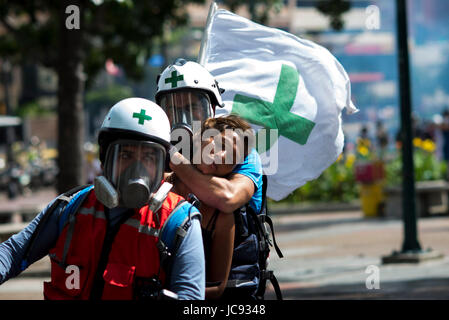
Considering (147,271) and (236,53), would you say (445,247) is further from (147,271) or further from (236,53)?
(147,271)

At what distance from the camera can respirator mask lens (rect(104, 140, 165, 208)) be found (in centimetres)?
307

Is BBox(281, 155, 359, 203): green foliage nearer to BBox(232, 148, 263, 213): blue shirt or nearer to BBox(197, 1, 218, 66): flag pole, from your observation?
BBox(197, 1, 218, 66): flag pole

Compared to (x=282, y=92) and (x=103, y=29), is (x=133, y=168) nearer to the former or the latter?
(x=282, y=92)

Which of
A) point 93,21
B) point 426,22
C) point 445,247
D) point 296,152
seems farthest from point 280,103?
point 426,22

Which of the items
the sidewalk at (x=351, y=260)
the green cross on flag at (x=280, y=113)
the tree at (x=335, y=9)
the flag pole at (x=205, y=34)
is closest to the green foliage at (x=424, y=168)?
the sidewalk at (x=351, y=260)

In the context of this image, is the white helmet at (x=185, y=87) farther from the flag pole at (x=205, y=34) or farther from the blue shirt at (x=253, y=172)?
the flag pole at (x=205, y=34)

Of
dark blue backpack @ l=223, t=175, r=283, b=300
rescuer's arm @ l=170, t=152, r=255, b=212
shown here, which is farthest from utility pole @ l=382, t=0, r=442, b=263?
rescuer's arm @ l=170, t=152, r=255, b=212

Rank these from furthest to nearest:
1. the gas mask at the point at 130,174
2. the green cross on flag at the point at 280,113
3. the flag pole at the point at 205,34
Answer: the green cross on flag at the point at 280,113, the flag pole at the point at 205,34, the gas mask at the point at 130,174

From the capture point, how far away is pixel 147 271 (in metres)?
3.12

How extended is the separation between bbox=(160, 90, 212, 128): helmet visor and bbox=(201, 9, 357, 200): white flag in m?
1.21

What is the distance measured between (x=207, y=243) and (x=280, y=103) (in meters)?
2.32

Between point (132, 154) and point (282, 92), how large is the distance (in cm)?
296

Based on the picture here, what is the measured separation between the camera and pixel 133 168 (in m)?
3.12

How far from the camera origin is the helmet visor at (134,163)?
10.2ft
